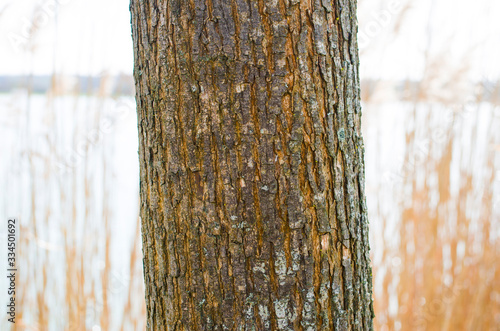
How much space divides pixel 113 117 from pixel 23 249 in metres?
0.55

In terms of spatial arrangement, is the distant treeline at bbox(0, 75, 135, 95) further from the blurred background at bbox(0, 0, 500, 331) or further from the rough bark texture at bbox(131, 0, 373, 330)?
the rough bark texture at bbox(131, 0, 373, 330)

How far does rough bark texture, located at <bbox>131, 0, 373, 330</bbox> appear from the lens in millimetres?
569

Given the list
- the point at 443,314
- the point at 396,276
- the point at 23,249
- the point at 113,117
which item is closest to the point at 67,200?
the point at 23,249

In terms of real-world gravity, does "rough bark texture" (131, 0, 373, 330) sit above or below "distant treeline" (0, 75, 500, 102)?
below

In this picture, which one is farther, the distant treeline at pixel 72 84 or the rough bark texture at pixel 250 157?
the distant treeline at pixel 72 84

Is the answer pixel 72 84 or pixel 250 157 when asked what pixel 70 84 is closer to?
pixel 72 84

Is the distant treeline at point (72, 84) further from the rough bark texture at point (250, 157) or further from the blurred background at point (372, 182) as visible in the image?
the rough bark texture at point (250, 157)

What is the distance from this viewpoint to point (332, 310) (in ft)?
2.02

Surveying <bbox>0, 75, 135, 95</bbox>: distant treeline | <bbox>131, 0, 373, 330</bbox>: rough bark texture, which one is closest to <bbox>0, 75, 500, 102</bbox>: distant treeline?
<bbox>0, 75, 135, 95</bbox>: distant treeline

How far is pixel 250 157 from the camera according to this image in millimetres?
572

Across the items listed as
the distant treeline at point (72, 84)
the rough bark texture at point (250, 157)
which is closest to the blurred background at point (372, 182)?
the distant treeline at point (72, 84)

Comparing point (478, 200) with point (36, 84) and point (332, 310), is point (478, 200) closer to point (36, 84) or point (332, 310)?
point (332, 310)

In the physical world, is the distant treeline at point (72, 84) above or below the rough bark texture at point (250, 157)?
above

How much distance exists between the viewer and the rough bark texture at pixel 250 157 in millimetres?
569
